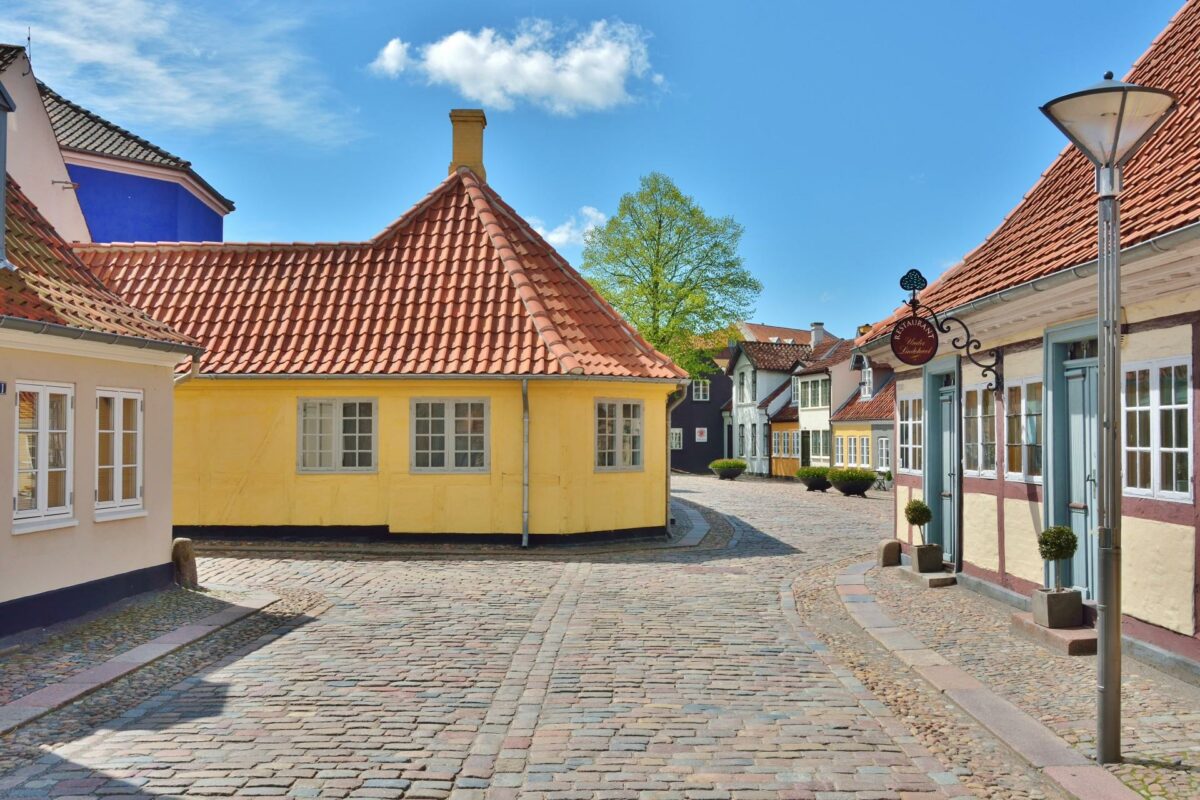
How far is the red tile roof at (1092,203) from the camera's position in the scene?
7.62 m

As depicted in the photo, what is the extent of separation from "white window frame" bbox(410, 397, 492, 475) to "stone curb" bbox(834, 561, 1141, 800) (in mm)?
7421

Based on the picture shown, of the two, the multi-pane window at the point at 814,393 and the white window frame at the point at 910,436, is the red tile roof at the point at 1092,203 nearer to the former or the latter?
the white window frame at the point at 910,436

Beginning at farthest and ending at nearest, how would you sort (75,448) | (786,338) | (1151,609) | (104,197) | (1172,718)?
(786,338) < (104,197) < (75,448) < (1151,609) < (1172,718)

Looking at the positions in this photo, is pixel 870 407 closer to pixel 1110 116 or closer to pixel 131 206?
pixel 131 206

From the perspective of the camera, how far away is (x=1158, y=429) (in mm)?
7758

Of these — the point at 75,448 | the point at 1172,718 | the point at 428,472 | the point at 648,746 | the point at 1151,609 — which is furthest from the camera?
the point at 428,472

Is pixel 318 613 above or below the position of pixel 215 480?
below

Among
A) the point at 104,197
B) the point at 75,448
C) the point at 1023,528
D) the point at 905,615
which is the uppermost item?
the point at 104,197

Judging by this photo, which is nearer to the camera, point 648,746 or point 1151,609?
point 648,746

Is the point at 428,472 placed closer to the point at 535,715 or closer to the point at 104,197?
the point at 535,715

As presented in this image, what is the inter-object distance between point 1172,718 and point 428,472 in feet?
38.9

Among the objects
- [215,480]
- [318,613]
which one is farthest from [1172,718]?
[215,480]

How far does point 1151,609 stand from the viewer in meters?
7.77

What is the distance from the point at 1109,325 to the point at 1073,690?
284 centimetres
